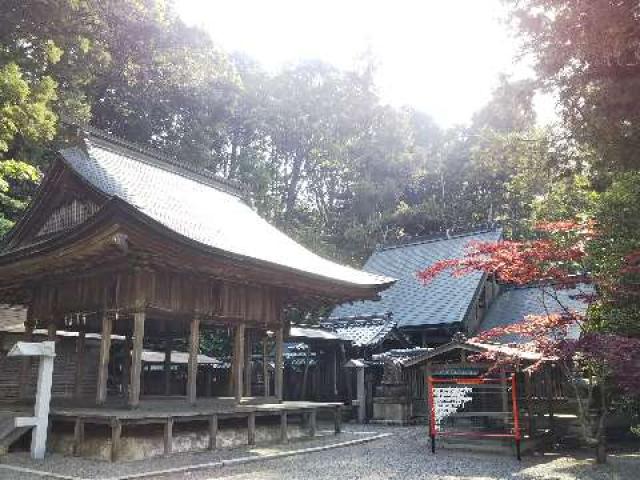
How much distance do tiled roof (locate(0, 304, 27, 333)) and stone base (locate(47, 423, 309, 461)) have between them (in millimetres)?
6447

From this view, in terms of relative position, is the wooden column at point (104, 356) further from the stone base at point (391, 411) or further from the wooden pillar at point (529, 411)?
the stone base at point (391, 411)

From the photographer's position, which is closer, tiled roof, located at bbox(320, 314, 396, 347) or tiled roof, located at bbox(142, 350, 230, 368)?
tiled roof, located at bbox(320, 314, 396, 347)

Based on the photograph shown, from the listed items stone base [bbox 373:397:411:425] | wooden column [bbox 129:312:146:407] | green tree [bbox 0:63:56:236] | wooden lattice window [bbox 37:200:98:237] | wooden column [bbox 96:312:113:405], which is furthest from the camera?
stone base [bbox 373:397:411:425]

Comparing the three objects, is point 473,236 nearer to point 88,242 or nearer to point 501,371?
point 501,371

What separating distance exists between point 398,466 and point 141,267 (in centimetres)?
592

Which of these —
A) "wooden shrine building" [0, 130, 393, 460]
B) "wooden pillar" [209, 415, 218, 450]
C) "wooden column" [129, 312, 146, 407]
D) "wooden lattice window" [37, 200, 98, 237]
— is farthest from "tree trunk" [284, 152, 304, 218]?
"wooden column" [129, 312, 146, 407]

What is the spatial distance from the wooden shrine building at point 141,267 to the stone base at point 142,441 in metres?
0.63

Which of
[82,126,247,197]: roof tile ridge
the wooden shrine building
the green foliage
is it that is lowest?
the wooden shrine building

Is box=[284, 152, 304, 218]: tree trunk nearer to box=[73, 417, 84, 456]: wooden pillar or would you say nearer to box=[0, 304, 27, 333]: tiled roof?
box=[0, 304, 27, 333]: tiled roof

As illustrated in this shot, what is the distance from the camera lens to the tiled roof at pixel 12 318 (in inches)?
631

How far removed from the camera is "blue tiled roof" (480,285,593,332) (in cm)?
2145

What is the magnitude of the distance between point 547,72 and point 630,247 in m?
3.76

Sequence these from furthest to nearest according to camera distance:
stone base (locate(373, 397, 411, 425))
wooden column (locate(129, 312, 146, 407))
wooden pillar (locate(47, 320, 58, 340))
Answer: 1. stone base (locate(373, 397, 411, 425))
2. wooden pillar (locate(47, 320, 58, 340))
3. wooden column (locate(129, 312, 146, 407))

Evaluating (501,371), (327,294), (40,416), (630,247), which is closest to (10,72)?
(40,416)
